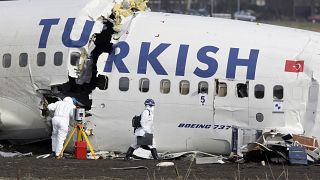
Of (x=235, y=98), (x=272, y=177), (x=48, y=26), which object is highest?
(x=48, y=26)

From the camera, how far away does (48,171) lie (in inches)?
977

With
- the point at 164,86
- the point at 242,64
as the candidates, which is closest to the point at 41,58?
the point at 164,86

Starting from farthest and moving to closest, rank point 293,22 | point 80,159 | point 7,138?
point 293,22
point 7,138
point 80,159

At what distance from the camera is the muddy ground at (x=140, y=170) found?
23.9 m

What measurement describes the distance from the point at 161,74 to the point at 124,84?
1.10 metres

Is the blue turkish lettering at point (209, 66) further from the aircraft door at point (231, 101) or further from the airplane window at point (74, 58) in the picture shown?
the airplane window at point (74, 58)

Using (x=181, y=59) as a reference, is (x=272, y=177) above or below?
below

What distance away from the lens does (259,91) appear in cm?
2812

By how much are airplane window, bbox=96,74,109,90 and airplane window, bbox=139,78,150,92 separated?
995 mm

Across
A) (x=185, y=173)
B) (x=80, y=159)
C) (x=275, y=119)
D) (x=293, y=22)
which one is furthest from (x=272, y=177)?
(x=293, y=22)

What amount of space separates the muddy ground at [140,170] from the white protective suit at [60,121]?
0.94 meters

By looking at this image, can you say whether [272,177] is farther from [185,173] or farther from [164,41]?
[164,41]

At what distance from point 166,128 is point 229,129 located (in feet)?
5.81

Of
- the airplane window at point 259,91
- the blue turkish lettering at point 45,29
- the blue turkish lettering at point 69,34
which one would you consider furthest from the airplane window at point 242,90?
the blue turkish lettering at point 45,29
